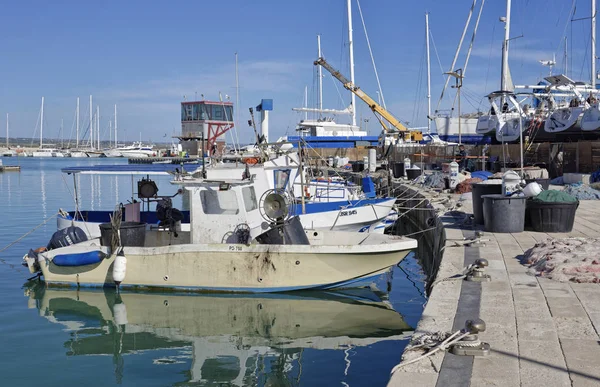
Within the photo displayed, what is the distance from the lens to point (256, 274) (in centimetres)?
1194

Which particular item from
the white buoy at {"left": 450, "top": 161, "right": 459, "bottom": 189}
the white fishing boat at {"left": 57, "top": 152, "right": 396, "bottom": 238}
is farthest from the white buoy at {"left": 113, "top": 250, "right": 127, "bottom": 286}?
the white buoy at {"left": 450, "top": 161, "right": 459, "bottom": 189}

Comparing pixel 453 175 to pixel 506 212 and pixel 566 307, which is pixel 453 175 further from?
pixel 566 307

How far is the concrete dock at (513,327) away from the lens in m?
5.23

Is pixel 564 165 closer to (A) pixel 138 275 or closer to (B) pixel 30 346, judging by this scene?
(A) pixel 138 275

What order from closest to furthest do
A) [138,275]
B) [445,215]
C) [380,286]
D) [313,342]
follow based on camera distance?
[313,342], [138,275], [380,286], [445,215]

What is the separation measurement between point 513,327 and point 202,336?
534 cm

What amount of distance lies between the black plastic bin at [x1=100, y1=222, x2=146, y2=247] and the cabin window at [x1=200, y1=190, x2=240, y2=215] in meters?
1.52

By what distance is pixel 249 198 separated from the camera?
1303 cm

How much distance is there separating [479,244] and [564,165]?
19.8 m

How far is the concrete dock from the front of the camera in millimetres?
5227

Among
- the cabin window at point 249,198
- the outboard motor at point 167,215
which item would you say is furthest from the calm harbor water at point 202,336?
the cabin window at point 249,198

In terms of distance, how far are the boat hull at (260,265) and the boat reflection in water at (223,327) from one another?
27cm

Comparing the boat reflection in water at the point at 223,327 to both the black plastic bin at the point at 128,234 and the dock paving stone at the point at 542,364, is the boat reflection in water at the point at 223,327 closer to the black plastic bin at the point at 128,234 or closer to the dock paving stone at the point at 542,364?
the black plastic bin at the point at 128,234

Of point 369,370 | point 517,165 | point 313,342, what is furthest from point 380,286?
point 517,165
